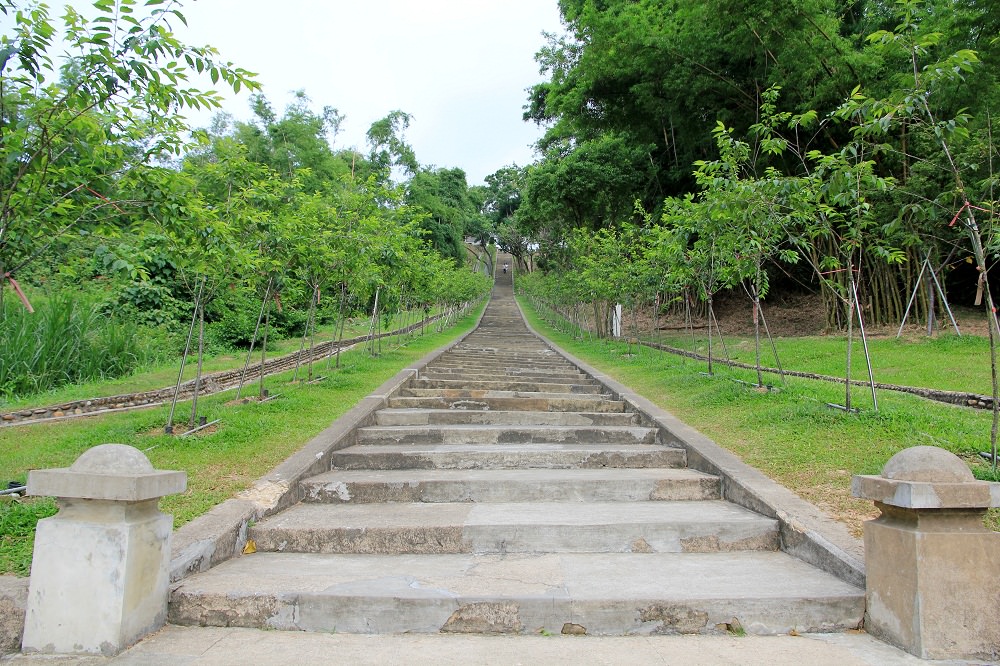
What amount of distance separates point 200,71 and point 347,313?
34.9ft

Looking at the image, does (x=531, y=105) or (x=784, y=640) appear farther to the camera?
(x=531, y=105)

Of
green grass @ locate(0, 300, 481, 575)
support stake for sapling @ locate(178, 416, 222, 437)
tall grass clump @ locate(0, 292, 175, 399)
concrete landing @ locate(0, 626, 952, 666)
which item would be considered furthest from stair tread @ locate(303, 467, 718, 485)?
tall grass clump @ locate(0, 292, 175, 399)

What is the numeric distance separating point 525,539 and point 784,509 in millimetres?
1561

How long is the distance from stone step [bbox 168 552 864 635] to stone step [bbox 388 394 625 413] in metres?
3.79

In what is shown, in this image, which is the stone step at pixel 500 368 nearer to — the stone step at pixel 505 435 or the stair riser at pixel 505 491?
the stone step at pixel 505 435

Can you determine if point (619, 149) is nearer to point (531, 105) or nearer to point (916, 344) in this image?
point (531, 105)

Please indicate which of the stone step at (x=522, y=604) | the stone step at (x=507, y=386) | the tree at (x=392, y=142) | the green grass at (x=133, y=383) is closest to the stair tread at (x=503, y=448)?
the stone step at (x=522, y=604)

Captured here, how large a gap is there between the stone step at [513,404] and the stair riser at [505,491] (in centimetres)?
242

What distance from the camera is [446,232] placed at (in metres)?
41.7

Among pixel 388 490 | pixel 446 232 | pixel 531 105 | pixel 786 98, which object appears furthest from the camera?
pixel 446 232

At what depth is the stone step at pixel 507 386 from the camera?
800 cm

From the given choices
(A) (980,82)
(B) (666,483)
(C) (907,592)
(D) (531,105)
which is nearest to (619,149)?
(D) (531,105)

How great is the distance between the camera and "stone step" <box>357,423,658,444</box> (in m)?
5.52

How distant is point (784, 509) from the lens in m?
3.54
